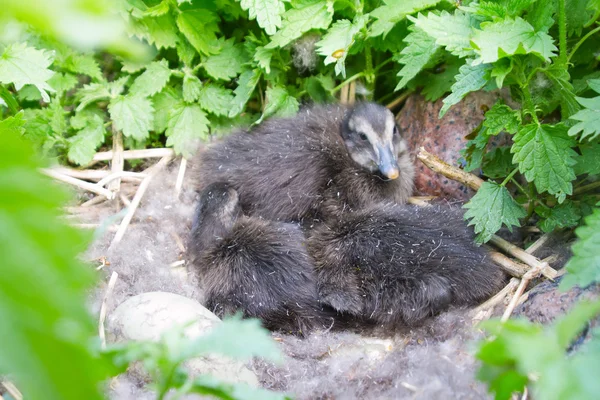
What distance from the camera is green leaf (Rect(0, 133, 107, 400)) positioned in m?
0.65

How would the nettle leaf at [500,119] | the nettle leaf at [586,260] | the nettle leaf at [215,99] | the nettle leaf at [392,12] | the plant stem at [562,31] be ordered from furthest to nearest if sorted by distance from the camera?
the nettle leaf at [215,99] → the nettle leaf at [392,12] → the nettle leaf at [500,119] → the plant stem at [562,31] → the nettle leaf at [586,260]

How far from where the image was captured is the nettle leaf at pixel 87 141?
10.6 ft

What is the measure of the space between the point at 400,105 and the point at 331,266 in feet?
4.19

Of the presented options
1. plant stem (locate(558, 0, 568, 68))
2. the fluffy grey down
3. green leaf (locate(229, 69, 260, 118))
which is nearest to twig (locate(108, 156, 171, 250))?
the fluffy grey down

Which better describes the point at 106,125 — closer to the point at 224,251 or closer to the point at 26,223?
the point at 224,251

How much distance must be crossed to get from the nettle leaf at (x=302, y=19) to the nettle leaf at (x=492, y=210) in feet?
3.64

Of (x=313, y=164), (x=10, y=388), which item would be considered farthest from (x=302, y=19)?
(x=10, y=388)

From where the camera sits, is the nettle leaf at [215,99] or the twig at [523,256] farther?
the nettle leaf at [215,99]

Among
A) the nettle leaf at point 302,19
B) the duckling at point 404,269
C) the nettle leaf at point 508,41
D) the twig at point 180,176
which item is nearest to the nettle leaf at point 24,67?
the twig at point 180,176

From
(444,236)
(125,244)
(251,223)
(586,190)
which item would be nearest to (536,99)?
(586,190)

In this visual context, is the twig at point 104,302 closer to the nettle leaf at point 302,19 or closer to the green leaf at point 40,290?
the nettle leaf at point 302,19

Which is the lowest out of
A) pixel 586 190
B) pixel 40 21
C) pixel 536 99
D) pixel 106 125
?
pixel 106 125

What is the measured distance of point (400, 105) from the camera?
12.0ft

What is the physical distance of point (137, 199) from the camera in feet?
10.4
